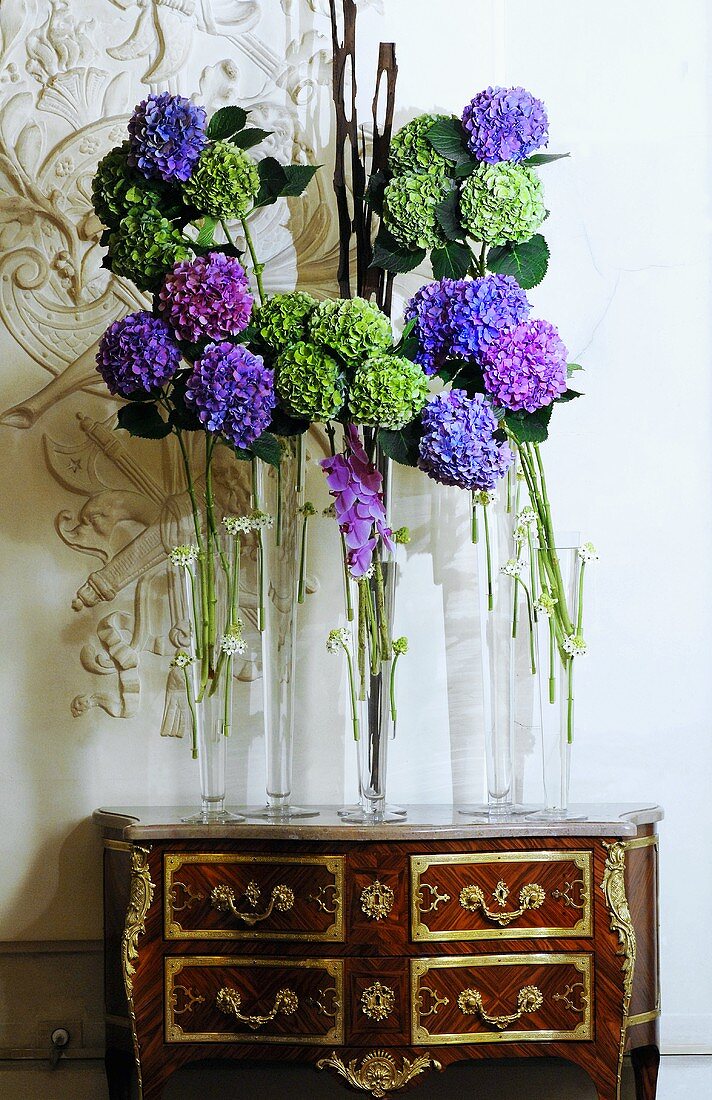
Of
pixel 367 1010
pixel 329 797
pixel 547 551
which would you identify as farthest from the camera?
pixel 329 797

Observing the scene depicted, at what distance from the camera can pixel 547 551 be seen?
1955 mm

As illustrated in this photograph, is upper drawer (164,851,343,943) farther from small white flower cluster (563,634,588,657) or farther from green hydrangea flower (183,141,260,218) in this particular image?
green hydrangea flower (183,141,260,218)

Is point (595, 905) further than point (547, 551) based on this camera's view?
No

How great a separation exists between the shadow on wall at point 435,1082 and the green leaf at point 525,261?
5.13 ft

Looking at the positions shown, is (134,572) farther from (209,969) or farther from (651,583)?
(651,583)

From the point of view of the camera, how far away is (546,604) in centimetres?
194

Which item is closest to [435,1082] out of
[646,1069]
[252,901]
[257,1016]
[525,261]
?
[646,1069]

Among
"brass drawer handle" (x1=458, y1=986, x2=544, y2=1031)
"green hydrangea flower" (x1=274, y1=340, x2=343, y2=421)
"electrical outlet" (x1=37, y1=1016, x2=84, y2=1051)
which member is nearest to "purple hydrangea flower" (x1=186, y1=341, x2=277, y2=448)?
"green hydrangea flower" (x1=274, y1=340, x2=343, y2=421)

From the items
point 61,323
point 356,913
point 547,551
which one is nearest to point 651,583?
point 547,551

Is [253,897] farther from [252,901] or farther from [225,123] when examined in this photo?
[225,123]

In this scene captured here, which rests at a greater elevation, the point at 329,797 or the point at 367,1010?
the point at 329,797

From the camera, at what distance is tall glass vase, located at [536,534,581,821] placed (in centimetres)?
195

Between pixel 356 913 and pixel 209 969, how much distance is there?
0.27m

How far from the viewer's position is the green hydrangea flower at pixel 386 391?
1721 mm
